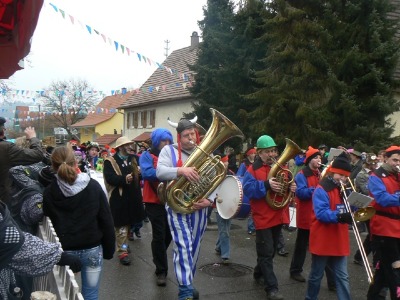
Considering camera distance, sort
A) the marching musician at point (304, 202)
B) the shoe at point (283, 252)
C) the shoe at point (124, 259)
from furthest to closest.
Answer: the shoe at point (283, 252) < the shoe at point (124, 259) < the marching musician at point (304, 202)

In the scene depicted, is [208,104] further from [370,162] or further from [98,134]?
[98,134]

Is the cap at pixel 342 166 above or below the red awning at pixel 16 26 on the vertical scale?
below

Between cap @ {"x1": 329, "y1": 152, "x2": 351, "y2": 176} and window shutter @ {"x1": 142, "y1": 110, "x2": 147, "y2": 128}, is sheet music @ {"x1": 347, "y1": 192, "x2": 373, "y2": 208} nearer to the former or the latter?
cap @ {"x1": 329, "y1": 152, "x2": 351, "y2": 176}

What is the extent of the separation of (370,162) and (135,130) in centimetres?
2578

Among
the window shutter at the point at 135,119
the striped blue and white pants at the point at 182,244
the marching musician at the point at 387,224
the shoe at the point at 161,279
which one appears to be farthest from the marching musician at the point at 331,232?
the window shutter at the point at 135,119

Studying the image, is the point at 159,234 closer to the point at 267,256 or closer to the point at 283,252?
the point at 267,256

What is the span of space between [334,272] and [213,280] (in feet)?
6.15

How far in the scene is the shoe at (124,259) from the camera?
6.45 metres

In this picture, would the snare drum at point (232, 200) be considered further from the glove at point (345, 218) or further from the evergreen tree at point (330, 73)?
the evergreen tree at point (330, 73)

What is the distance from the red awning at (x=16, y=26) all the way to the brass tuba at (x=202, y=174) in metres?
1.94

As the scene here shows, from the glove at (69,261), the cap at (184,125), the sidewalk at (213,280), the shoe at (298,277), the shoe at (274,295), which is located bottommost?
the sidewalk at (213,280)

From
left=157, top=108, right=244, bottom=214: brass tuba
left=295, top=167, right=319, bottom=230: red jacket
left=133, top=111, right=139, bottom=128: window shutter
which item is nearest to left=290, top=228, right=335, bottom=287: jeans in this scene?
left=295, top=167, right=319, bottom=230: red jacket

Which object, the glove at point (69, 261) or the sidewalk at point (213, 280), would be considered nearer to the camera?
the glove at point (69, 261)

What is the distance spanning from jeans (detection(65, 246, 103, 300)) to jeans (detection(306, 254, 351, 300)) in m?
2.28
